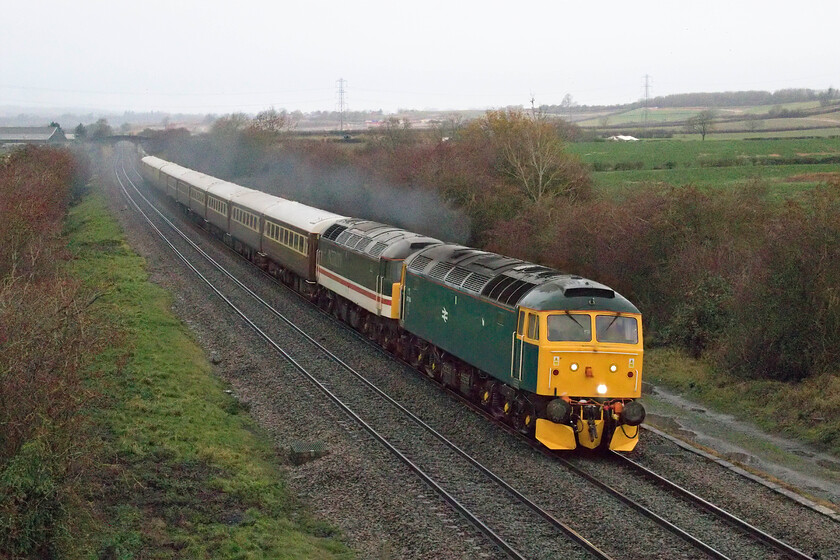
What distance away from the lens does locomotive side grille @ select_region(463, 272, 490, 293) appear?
58.3ft

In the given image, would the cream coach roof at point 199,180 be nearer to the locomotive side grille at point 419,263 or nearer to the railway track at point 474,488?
the railway track at point 474,488

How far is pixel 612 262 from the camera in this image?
1120 inches

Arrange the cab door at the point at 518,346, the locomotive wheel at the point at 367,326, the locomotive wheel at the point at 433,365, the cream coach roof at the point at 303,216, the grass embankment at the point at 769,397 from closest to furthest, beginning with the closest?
the cab door at the point at 518,346
the grass embankment at the point at 769,397
the locomotive wheel at the point at 433,365
the locomotive wheel at the point at 367,326
the cream coach roof at the point at 303,216

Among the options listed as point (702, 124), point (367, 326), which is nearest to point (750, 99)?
point (702, 124)

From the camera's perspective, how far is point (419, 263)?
69.7ft

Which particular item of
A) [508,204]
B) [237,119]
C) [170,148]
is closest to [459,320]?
[508,204]

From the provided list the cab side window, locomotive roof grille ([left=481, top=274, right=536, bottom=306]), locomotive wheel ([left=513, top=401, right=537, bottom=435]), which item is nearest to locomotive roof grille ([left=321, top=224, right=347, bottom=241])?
locomotive roof grille ([left=481, top=274, right=536, bottom=306])

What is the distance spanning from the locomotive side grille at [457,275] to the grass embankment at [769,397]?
7040 millimetres

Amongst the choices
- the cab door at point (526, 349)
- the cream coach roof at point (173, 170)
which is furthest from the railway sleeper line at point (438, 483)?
the cream coach roof at point (173, 170)

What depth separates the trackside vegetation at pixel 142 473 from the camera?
9781mm

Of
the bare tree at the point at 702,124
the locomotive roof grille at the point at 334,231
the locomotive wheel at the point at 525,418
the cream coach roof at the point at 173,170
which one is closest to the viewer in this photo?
the locomotive wheel at the point at 525,418

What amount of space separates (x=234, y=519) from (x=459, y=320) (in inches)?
292

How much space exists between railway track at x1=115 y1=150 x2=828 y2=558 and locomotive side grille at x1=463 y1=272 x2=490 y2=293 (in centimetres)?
291

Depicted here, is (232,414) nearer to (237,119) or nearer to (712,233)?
(712,233)
